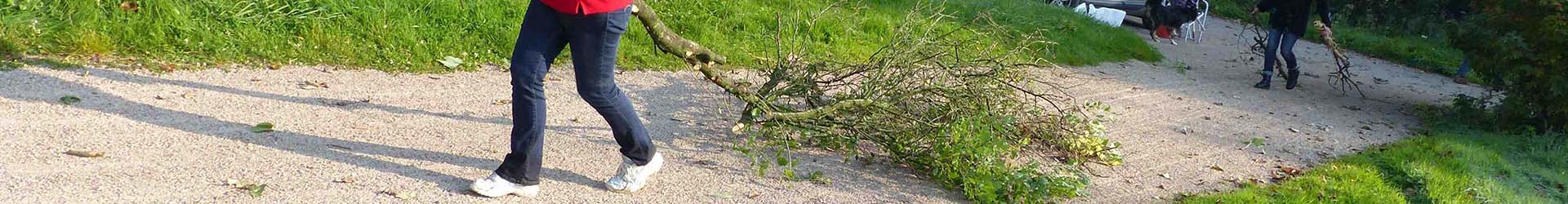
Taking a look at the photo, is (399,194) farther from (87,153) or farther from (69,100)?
(69,100)

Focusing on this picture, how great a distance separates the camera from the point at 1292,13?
9.75 metres

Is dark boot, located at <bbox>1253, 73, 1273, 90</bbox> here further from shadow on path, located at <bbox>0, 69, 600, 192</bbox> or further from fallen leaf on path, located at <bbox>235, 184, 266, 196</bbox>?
fallen leaf on path, located at <bbox>235, 184, 266, 196</bbox>

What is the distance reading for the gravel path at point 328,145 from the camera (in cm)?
431

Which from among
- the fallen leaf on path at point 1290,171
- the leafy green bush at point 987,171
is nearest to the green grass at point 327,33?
the leafy green bush at point 987,171

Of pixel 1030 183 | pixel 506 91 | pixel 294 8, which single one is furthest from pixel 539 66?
pixel 294 8

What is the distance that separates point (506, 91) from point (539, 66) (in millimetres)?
2877

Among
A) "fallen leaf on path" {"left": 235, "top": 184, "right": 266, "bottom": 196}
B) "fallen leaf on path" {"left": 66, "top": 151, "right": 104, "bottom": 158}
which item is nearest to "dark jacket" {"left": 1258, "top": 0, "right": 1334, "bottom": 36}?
"fallen leaf on path" {"left": 235, "top": 184, "right": 266, "bottom": 196}

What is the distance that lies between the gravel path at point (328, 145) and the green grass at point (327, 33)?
556 mm

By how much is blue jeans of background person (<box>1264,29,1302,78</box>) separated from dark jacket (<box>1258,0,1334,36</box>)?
0.06 m

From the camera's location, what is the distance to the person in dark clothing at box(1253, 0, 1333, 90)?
31.9 feet

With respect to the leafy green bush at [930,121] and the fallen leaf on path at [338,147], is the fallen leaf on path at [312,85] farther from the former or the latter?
the leafy green bush at [930,121]

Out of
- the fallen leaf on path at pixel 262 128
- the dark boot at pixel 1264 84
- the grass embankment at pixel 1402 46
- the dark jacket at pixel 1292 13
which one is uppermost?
the fallen leaf on path at pixel 262 128

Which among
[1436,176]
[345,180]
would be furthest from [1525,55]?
[345,180]

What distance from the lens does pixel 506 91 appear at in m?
6.95
